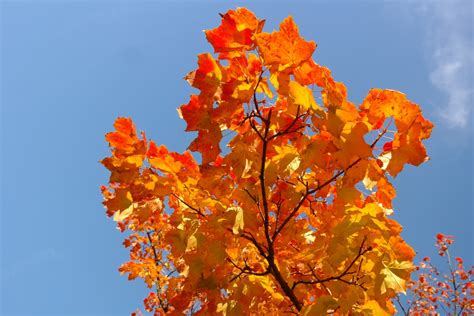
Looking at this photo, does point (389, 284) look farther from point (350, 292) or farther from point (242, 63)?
point (242, 63)

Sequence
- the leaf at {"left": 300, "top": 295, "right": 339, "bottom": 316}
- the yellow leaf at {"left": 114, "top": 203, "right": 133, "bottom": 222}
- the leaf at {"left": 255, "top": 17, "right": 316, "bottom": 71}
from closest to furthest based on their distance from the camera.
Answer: the leaf at {"left": 255, "top": 17, "right": 316, "bottom": 71}
the leaf at {"left": 300, "top": 295, "right": 339, "bottom": 316}
the yellow leaf at {"left": 114, "top": 203, "right": 133, "bottom": 222}

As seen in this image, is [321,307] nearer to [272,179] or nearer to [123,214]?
[272,179]

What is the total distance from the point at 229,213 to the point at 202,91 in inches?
23.3

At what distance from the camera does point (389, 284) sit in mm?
1792

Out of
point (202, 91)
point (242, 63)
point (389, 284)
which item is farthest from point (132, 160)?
point (389, 284)

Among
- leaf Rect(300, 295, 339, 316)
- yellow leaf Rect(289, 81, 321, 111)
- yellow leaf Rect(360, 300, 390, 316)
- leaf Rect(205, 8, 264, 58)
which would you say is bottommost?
yellow leaf Rect(360, 300, 390, 316)

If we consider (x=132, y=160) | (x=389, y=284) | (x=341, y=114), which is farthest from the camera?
(x=132, y=160)

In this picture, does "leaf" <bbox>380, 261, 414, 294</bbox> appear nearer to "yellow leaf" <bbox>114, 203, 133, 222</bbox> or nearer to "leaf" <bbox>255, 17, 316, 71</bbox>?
"leaf" <bbox>255, 17, 316, 71</bbox>

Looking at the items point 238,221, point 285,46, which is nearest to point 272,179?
point 238,221

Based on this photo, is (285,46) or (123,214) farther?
(123,214)

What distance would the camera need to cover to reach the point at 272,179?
186cm

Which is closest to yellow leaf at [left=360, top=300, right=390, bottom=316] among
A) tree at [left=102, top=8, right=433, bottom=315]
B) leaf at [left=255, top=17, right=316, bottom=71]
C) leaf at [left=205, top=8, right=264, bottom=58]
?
tree at [left=102, top=8, right=433, bottom=315]

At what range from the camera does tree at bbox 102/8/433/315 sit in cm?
170

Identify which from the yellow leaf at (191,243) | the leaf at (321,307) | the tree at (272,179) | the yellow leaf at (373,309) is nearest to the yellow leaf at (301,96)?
the tree at (272,179)
